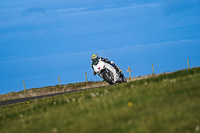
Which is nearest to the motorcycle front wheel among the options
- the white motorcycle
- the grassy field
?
the white motorcycle

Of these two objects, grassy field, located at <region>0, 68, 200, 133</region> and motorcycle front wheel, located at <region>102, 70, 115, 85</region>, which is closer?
grassy field, located at <region>0, 68, 200, 133</region>

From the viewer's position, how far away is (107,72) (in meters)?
21.3

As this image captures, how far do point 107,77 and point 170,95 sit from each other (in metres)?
14.4

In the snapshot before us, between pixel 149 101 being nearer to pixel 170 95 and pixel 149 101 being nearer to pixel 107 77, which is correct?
pixel 170 95

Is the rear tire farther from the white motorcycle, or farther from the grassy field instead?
the grassy field

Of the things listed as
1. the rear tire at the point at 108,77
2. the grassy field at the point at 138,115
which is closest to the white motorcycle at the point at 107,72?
the rear tire at the point at 108,77

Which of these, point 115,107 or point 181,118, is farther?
point 115,107

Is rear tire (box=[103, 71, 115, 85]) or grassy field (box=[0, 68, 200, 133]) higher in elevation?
rear tire (box=[103, 71, 115, 85])

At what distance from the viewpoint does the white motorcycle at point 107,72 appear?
69.1 feet

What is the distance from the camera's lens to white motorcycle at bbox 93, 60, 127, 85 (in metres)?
21.1

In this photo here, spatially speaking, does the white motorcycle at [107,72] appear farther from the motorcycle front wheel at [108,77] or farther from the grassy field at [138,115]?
the grassy field at [138,115]

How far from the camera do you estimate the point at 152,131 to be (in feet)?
15.8

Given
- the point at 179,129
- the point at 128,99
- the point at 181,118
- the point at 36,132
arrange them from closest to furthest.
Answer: the point at 179,129
the point at 181,118
the point at 36,132
the point at 128,99

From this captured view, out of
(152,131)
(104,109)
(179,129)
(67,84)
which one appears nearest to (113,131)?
(152,131)
